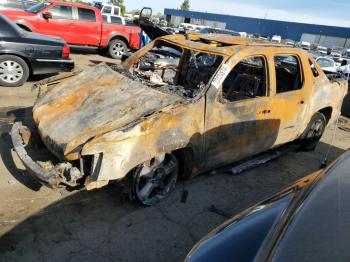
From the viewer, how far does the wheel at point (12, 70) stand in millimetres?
7242

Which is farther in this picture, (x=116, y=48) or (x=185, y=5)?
(x=185, y=5)

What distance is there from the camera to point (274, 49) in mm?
4566

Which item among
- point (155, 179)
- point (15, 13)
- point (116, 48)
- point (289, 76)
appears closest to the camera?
point (155, 179)

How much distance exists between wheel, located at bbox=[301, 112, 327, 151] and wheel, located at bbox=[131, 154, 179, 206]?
2688mm

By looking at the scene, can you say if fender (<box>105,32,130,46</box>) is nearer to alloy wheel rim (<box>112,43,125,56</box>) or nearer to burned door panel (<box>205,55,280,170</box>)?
alloy wheel rim (<box>112,43,125,56</box>)

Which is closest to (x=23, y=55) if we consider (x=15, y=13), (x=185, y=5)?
(x=15, y=13)

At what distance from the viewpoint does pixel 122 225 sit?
3.48 m

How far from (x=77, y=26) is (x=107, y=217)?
10258mm

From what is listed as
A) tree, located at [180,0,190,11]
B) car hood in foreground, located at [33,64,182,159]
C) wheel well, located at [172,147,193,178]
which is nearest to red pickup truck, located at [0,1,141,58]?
car hood in foreground, located at [33,64,182,159]

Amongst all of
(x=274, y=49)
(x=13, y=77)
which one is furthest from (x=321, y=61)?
(x=13, y=77)

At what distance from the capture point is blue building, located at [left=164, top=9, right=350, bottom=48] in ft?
129

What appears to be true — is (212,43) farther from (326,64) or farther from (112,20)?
(326,64)

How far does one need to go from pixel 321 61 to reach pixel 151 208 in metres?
12.3

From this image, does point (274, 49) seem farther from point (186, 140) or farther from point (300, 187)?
point (300, 187)
